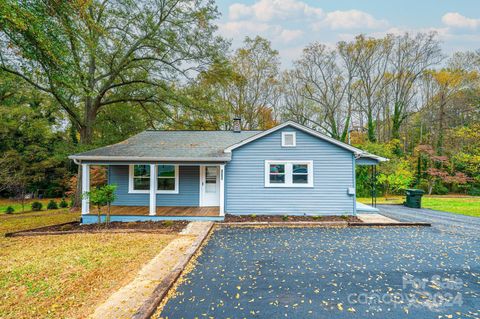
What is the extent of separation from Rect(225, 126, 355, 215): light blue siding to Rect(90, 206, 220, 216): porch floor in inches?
35.5

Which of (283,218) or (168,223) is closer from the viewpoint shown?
(168,223)

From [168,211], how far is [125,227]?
1725 millimetres

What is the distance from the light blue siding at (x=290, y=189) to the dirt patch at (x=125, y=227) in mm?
2274

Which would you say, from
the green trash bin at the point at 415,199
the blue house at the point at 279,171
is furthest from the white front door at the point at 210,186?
the green trash bin at the point at 415,199

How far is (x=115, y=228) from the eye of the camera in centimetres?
780

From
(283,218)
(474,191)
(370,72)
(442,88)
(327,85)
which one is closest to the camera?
(283,218)

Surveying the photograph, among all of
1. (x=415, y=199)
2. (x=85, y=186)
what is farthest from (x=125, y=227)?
(x=415, y=199)

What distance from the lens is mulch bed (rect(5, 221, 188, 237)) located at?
7.43m

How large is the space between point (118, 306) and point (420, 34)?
3003cm

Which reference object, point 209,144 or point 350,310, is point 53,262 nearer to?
point 350,310

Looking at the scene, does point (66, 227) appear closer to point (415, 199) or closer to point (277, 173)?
point (277, 173)

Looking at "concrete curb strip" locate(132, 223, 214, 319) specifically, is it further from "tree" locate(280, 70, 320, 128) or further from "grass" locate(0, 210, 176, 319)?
"tree" locate(280, 70, 320, 128)

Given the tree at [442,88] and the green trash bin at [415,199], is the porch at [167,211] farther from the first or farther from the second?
the tree at [442,88]

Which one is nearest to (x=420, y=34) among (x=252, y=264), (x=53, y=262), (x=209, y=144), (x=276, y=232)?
(x=209, y=144)
